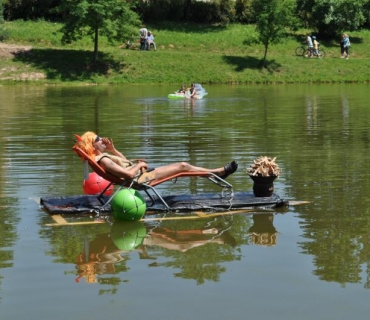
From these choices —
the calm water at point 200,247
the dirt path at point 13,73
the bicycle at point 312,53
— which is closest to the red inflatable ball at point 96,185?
the calm water at point 200,247

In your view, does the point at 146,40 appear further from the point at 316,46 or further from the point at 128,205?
the point at 128,205

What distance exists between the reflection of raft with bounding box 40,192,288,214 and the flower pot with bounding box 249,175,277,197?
95 millimetres

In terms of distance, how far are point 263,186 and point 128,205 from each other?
2261 mm

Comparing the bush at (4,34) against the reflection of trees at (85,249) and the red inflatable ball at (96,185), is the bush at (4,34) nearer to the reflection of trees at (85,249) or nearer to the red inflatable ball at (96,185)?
the red inflatable ball at (96,185)

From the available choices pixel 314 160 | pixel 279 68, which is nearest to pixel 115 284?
pixel 314 160

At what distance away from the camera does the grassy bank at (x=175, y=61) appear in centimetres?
5047

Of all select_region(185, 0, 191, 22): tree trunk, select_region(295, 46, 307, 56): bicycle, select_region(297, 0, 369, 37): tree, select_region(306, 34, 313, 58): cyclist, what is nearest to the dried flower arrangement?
select_region(306, 34, 313, 58): cyclist

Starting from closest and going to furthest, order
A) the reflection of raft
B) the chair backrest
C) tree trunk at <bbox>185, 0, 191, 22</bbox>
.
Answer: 1. the chair backrest
2. the reflection of raft
3. tree trunk at <bbox>185, 0, 191, 22</bbox>

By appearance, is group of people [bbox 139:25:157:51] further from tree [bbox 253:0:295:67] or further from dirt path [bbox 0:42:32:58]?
dirt path [bbox 0:42:32:58]

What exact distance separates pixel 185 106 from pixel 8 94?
34.2 ft

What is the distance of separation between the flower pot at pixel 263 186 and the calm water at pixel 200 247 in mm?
481

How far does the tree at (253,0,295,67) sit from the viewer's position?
55.6 m

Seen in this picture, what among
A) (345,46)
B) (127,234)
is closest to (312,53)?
(345,46)

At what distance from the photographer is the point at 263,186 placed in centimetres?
1229
